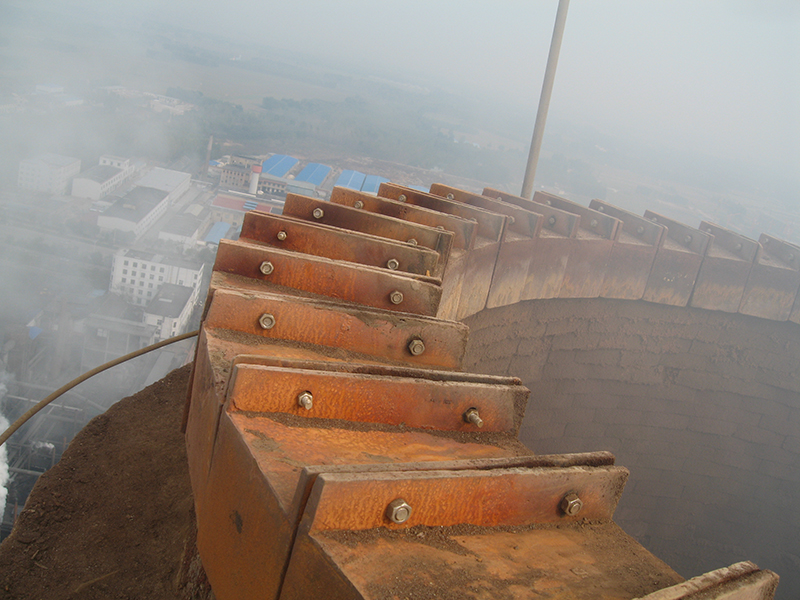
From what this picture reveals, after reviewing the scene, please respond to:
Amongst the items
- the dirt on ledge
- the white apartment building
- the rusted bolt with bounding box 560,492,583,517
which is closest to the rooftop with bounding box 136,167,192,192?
the white apartment building

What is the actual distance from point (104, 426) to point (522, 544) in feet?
7.40

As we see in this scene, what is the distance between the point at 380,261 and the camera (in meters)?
3.05

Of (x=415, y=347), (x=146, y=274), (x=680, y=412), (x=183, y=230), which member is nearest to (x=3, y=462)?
(x=146, y=274)

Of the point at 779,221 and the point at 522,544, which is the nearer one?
the point at 522,544

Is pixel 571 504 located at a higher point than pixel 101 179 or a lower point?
higher

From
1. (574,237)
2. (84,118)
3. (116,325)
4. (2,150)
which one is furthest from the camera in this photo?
(84,118)

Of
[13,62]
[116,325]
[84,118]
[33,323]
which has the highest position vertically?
[13,62]

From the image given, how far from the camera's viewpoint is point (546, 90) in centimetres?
613

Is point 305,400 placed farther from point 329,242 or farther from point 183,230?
point 183,230

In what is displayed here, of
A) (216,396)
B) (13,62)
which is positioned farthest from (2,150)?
(216,396)

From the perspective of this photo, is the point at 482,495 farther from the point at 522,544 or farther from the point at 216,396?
the point at 216,396

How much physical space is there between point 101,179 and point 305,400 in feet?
78.9

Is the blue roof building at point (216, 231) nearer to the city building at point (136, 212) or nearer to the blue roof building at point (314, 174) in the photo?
the city building at point (136, 212)

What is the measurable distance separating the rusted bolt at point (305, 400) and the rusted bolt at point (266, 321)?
513 millimetres
